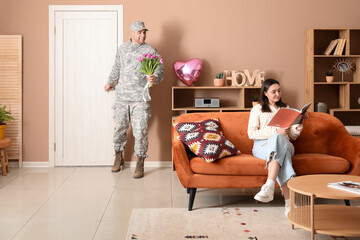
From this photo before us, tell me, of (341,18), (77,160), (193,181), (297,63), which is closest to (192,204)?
(193,181)

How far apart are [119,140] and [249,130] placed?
75.2 inches

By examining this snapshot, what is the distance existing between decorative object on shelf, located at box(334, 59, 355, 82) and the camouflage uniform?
86.7 inches

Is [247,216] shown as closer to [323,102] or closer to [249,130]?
[249,130]

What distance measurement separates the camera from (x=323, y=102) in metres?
5.34

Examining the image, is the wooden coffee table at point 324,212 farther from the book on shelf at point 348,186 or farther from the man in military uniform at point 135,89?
the man in military uniform at point 135,89

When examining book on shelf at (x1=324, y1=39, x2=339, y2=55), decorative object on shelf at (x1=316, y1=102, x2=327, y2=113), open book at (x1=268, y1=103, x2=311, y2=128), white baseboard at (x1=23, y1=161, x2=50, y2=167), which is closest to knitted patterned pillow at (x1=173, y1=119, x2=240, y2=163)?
open book at (x1=268, y1=103, x2=311, y2=128)

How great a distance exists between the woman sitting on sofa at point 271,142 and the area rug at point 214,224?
183 mm

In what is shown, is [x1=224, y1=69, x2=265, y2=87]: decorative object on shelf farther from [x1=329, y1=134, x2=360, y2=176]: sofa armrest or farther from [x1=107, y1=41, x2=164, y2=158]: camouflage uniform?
[x1=329, y1=134, x2=360, y2=176]: sofa armrest

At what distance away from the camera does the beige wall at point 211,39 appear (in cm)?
525

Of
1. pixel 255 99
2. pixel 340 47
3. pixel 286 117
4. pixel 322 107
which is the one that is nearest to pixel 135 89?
pixel 255 99

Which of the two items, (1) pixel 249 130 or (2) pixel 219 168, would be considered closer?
(2) pixel 219 168

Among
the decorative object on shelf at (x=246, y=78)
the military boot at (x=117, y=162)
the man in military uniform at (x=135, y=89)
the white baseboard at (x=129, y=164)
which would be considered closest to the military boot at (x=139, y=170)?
the man in military uniform at (x=135, y=89)

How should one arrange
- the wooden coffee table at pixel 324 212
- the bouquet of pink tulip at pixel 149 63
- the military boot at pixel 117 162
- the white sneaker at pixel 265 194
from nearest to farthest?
the wooden coffee table at pixel 324 212
the white sneaker at pixel 265 194
the bouquet of pink tulip at pixel 149 63
the military boot at pixel 117 162

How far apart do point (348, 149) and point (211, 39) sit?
7.66ft
